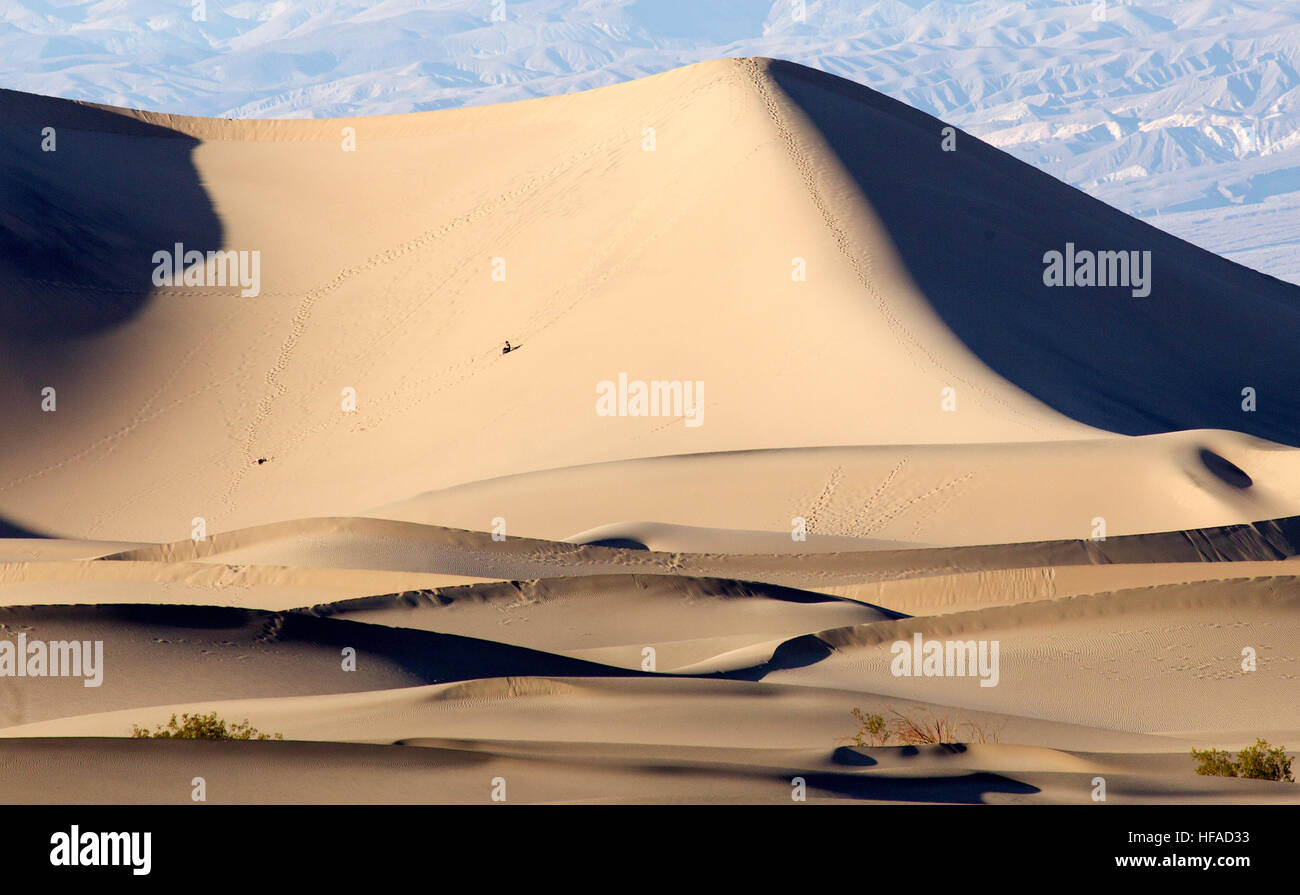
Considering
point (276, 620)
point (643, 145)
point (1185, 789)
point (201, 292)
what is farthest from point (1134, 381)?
point (1185, 789)

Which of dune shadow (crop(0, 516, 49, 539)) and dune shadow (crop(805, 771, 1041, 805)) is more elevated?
dune shadow (crop(0, 516, 49, 539))

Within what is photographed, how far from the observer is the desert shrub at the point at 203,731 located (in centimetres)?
887

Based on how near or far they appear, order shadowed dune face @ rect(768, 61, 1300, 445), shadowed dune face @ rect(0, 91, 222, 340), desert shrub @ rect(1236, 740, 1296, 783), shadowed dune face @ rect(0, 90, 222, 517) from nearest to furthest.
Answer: desert shrub @ rect(1236, 740, 1296, 783) → shadowed dune face @ rect(768, 61, 1300, 445) → shadowed dune face @ rect(0, 90, 222, 517) → shadowed dune face @ rect(0, 91, 222, 340)

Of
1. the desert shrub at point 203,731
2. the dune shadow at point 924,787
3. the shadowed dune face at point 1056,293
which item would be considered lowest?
the dune shadow at point 924,787

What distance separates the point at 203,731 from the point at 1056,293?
27.7m

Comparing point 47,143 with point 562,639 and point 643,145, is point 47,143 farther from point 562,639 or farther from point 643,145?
point 562,639

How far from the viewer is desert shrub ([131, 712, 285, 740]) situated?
29.1 feet

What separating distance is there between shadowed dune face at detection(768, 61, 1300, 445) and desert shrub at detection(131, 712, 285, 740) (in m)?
21.2

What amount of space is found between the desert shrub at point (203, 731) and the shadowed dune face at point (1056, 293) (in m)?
21.2
